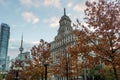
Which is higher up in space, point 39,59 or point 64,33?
point 64,33

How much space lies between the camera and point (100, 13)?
2281cm

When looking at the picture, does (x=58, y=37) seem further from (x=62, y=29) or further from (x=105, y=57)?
(x=105, y=57)

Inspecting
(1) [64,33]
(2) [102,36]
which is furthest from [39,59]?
(1) [64,33]

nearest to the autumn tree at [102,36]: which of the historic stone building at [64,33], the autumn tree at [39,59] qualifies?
the autumn tree at [39,59]

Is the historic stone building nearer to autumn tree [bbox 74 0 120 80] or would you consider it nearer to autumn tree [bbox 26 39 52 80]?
autumn tree [bbox 26 39 52 80]

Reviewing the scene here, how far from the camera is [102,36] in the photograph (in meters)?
22.2

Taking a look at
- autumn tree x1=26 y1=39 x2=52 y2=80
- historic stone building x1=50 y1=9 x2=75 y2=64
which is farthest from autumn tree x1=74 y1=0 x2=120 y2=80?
historic stone building x1=50 y1=9 x2=75 y2=64

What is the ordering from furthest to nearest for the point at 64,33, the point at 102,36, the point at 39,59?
the point at 64,33, the point at 39,59, the point at 102,36

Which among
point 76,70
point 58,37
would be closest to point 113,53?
point 76,70

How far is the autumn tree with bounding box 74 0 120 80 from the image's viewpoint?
71.2 ft

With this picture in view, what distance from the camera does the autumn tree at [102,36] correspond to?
21.7 m

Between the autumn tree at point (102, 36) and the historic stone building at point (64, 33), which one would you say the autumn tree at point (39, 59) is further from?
the historic stone building at point (64, 33)

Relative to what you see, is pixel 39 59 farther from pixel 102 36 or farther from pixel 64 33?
pixel 64 33

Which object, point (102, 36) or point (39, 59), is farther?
point (39, 59)
